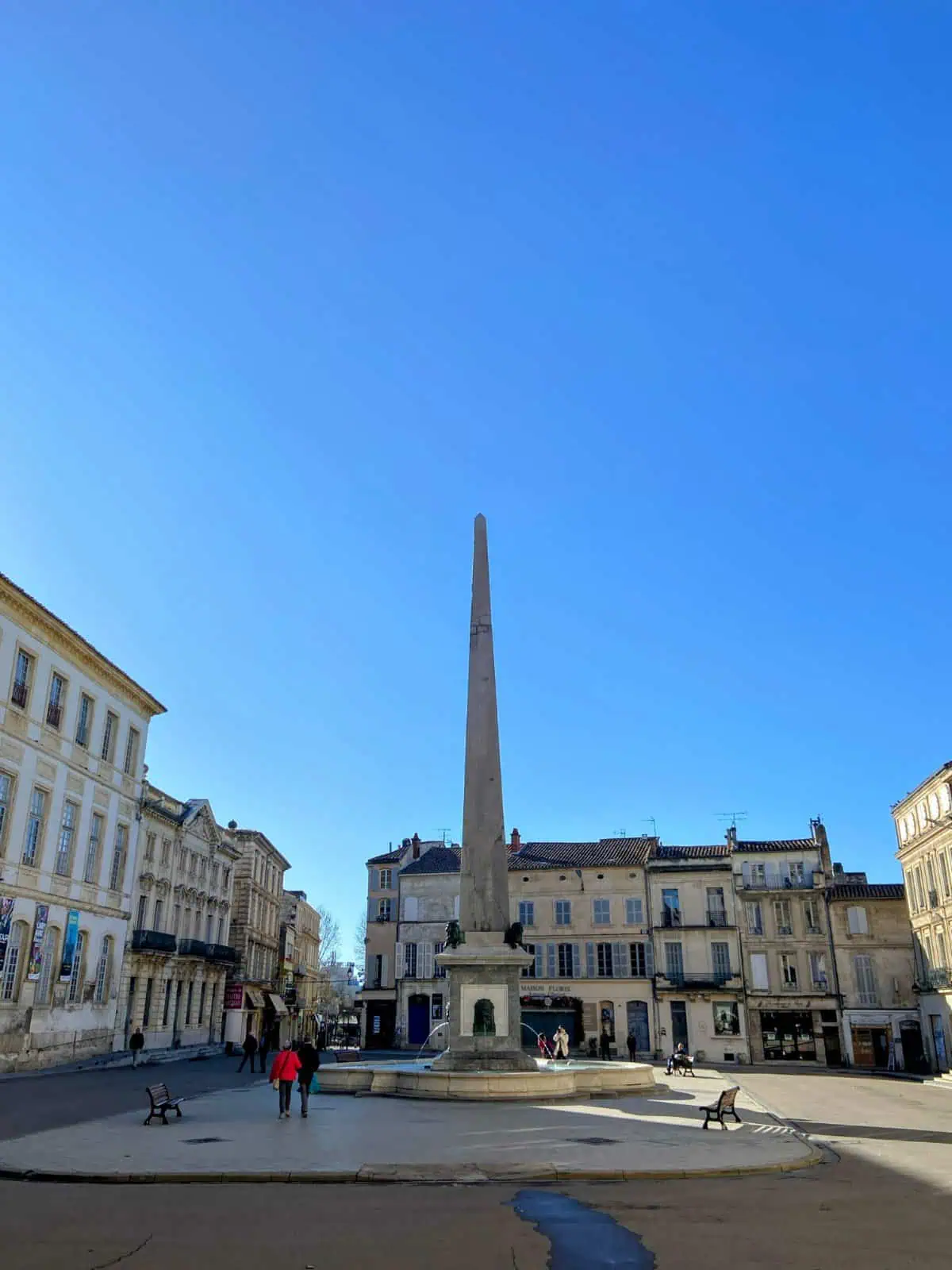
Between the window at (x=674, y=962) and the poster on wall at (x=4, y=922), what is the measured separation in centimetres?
3138

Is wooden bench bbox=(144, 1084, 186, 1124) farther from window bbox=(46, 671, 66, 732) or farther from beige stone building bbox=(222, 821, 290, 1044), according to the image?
beige stone building bbox=(222, 821, 290, 1044)

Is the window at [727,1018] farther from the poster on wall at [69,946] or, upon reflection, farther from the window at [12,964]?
the window at [12,964]

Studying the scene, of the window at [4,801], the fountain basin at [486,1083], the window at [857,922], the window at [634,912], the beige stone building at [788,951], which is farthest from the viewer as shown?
the window at [634,912]

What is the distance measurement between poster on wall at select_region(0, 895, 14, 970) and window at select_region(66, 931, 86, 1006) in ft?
14.6

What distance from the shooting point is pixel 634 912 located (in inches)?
1973

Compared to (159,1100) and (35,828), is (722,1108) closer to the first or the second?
(159,1100)

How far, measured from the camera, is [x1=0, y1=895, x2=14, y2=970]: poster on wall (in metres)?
27.5

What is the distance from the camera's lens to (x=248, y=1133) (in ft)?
44.9

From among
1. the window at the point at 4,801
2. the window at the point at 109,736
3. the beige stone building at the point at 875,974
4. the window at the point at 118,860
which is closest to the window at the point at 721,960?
the beige stone building at the point at 875,974

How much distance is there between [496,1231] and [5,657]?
2537 centimetres

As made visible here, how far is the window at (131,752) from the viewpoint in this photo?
3759cm

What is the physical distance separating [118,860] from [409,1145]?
27.6 meters

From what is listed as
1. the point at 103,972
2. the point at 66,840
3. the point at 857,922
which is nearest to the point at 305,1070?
the point at 66,840

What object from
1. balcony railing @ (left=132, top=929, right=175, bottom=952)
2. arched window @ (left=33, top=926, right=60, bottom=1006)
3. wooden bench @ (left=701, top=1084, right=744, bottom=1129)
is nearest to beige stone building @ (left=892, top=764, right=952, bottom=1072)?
wooden bench @ (left=701, top=1084, right=744, bottom=1129)
